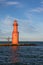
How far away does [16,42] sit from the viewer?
73.8 metres

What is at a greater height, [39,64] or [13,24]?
[13,24]

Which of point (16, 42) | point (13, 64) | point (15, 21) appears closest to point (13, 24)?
point (15, 21)

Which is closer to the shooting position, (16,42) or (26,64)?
(26,64)

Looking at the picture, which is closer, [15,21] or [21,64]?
[21,64]

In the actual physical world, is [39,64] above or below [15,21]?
below

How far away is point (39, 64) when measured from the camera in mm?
22375

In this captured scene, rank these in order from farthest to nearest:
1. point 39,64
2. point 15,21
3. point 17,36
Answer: point 15,21 → point 17,36 → point 39,64

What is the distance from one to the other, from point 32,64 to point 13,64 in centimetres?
177

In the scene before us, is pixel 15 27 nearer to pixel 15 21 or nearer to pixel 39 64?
pixel 15 21

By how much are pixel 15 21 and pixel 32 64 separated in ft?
187

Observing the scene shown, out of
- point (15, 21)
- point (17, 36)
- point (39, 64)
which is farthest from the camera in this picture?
point (15, 21)

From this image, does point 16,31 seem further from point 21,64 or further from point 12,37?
point 21,64

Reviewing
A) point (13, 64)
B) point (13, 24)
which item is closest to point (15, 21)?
point (13, 24)

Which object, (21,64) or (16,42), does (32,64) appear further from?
(16,42)
